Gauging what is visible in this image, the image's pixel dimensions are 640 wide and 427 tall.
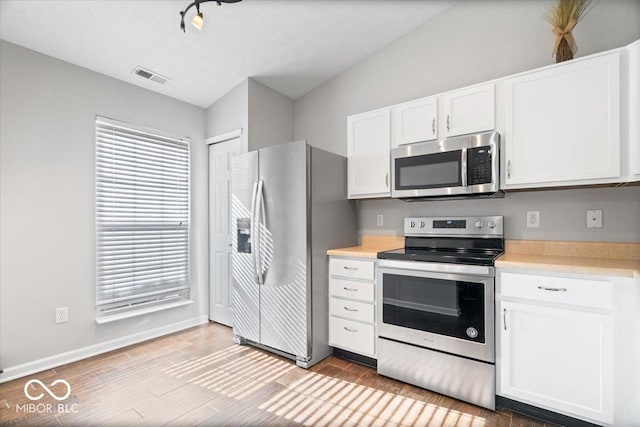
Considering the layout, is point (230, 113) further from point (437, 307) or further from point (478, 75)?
point (437, 307)

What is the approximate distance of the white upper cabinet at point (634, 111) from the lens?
5.59 ft

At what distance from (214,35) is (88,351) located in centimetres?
295

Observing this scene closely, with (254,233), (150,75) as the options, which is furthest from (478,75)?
(150,75)

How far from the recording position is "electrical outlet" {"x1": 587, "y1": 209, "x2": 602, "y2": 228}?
2.10 m

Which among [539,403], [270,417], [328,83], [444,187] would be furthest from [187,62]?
[539,403]

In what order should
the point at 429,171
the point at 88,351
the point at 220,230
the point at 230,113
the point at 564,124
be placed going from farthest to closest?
1. the point at 220,230
2. the point at 230,113
3. the point at 88,351
4. the point at 429,171
5. the point at 564,124

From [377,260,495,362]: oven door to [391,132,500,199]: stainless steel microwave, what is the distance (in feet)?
1.94

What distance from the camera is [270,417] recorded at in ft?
6.26

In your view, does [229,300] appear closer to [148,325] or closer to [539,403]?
[148,325]

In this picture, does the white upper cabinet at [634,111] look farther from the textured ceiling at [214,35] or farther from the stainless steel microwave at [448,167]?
the textured ceiling at [214,35]

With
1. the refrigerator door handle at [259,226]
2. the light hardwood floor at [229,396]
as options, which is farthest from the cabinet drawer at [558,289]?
the refrigerator door handle at [259,226]

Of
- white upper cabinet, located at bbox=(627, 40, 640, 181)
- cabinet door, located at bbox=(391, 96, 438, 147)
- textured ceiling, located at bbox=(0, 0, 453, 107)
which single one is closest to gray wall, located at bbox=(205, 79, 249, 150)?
textured ceiling, located at bbox=(0, 0, 453, 107)

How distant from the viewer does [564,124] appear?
1939 millimetres

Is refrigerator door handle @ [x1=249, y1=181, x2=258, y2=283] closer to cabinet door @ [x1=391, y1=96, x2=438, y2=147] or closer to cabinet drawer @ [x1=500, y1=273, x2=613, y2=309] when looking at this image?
cabinet door @ [x1=391, y1=96, x2=438, y2=147]
